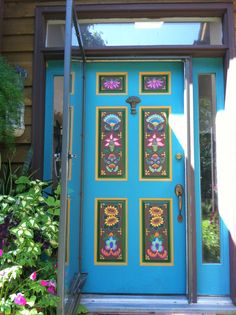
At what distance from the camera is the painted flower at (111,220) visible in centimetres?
280

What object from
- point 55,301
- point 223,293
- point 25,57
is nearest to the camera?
point 55,301

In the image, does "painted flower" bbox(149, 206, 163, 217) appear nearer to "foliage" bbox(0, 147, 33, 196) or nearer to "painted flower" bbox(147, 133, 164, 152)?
"painted flower" bbox(147, 133, 164, 152)

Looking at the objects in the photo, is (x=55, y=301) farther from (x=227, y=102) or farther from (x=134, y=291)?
(x=227, y=102)

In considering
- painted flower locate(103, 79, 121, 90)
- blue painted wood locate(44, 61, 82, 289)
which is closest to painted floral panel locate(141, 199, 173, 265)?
blue painted wood locate(44, 61, 82, 289)

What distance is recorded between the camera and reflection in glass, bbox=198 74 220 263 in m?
2.73

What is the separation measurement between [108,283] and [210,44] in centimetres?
217

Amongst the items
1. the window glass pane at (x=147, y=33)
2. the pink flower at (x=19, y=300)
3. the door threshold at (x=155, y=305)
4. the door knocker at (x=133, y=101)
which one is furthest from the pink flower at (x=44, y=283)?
the window glass pane at (x=147, y=33)

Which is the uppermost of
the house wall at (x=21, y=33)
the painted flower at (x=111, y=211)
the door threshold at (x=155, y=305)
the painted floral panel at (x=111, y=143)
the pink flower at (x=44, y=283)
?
the house wall at (x=21, y=33)

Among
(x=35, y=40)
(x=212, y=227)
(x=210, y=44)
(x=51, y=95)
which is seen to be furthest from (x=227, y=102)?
(x=35, y=40)

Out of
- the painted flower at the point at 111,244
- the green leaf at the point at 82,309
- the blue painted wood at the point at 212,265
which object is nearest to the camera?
the green leaf at the point at 82,309

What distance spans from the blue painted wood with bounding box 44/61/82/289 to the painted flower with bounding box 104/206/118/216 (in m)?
0.29

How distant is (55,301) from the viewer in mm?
1893

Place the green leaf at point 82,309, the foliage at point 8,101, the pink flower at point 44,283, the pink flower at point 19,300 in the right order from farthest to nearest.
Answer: the green leaf at point 82,309, the foliage at point 8,101, the pink flower at point 44,283, the pink flower at point 19,300

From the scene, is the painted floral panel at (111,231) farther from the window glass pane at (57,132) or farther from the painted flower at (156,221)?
the window glass pane at (57,132)
